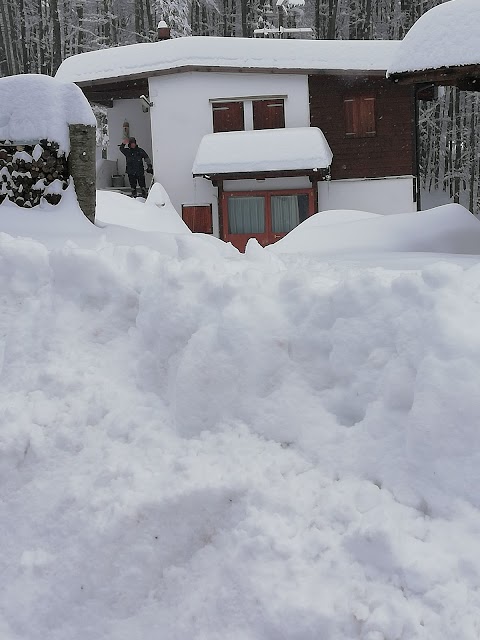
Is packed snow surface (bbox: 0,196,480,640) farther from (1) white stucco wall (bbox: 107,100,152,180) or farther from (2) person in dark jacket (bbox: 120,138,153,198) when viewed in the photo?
(1) white stucco wall (bbox: 107,100,152,180)

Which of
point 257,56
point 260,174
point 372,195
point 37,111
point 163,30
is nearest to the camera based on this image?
point 37,111

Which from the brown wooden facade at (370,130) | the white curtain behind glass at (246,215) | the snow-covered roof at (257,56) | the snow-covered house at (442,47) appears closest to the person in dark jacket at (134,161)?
the snow-covered roof at (257,56)

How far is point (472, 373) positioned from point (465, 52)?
659 cm

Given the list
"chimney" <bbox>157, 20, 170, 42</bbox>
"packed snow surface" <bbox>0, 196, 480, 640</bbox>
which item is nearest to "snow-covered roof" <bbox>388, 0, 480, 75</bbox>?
"packed snow surface" <bbox>0, 196, 480, 640</bbox>

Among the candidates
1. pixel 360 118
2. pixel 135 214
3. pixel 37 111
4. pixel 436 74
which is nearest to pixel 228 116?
pixel 360 118

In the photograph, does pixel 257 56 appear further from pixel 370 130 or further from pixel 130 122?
pixel 130 122

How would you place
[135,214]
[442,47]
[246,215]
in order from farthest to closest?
[246,215] → [135,214] → [442,47]

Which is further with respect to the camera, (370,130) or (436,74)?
(370,130)

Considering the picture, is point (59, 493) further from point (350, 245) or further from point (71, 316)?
point (350, 245)

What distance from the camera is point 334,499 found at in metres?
2.70

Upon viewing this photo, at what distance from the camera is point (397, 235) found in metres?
9.27

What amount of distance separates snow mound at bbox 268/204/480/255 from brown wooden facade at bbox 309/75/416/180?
1129 centimetres

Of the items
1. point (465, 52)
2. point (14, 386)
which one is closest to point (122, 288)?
point (14, 386)

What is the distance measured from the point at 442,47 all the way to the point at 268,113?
41.5ft
